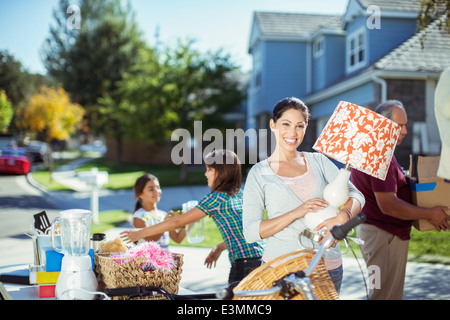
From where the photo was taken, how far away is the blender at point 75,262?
2365 mm

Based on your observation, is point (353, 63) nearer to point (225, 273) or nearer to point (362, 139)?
point (225, 273)

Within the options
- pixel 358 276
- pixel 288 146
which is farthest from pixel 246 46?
pixel 288 146

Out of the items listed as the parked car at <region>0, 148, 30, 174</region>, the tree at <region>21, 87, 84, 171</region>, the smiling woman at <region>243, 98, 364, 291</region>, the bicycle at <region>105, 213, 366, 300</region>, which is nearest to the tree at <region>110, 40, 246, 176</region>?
the tree at <region>21, 87, 84, 171</region>

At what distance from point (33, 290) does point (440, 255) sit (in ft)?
21.9

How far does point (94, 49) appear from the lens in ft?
116

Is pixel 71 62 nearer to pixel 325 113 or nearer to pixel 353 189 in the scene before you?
pixel 325 113

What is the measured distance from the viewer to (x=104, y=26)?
34906mm

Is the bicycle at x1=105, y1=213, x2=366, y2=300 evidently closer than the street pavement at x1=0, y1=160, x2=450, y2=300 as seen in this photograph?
Yes

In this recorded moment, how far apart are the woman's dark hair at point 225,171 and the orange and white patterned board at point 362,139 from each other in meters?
1.11

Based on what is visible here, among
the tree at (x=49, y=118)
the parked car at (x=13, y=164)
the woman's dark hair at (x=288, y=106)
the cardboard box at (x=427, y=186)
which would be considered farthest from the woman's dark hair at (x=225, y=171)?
the parked car at (x=13, y=164)

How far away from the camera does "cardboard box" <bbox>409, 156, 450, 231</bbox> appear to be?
340 centimetres

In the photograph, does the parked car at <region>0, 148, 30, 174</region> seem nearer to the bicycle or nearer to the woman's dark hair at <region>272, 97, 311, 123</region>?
the woman's dark hair at <region>272, 97, 311, 123</region>

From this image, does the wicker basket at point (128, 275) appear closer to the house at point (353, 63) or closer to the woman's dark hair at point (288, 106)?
the woman's dark hair at point (288, 106)

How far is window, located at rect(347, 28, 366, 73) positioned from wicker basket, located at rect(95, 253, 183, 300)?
1483 cm
